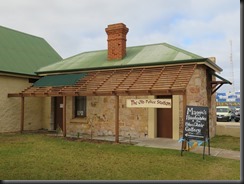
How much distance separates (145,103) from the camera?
1220 centimetres

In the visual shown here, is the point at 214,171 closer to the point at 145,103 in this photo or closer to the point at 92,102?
the point at 145,103

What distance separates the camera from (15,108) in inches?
667

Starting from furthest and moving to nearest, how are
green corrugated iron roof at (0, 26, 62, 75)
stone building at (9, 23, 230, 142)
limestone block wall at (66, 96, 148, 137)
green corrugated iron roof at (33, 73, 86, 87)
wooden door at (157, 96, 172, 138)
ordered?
green corrugated iron roof at (0, 26, 62, 75) → green corrugated iron roof at (33, 73, 86, 87) → limestone block wall at (66, 96, 148, 137) → wooden door at (157, 96, 172, 138) → stone building at (9, 23, 230, 142)

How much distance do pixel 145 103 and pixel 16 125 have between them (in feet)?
30.6

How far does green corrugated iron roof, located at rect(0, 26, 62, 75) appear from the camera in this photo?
56.0 feet

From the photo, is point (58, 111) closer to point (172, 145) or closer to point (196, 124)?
point (172, 145)

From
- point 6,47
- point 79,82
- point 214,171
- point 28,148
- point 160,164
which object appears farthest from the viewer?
point 6,47

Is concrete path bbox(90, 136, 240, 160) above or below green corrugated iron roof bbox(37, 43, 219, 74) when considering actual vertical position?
below

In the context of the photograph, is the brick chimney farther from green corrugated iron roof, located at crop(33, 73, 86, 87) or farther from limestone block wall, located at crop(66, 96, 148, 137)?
limestone block wall, located at crop(66, 96, 148, 137)

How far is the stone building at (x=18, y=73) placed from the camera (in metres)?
16.3

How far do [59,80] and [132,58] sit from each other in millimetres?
4681

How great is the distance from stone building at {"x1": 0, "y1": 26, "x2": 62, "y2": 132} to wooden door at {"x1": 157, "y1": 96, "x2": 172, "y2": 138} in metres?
8.68

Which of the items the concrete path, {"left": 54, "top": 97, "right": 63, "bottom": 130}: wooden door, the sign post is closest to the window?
{"left": 54, "top": 97, "right": 63, "bottom": 130}: wooden door

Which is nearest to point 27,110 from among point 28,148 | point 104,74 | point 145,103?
point 104,74
